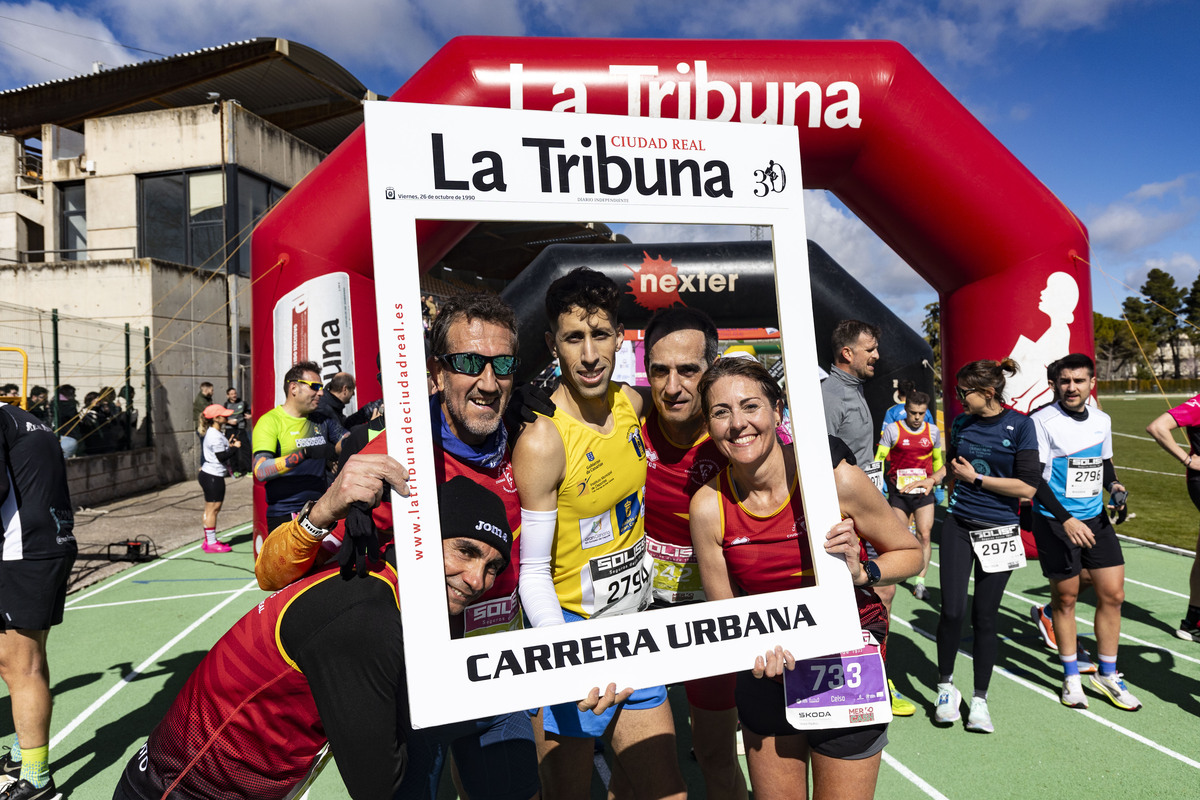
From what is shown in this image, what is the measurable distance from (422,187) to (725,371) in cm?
99

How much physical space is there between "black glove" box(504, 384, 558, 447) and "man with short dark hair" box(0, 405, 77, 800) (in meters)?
2.56

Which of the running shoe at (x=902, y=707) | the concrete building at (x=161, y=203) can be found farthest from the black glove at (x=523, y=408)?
the concrete building at (x=161, y=203)

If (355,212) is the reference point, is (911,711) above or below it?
below

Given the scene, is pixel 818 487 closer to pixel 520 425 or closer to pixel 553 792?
pixel 520 425

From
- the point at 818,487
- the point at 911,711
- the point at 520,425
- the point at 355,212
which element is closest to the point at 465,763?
the point at 520,425

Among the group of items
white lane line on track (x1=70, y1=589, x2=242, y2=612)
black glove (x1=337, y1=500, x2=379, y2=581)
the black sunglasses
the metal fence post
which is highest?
the metal fence post

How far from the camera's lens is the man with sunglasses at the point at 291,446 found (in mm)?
4637

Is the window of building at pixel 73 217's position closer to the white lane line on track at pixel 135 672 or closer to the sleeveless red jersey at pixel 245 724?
the white lane line on track at pixel 135 672

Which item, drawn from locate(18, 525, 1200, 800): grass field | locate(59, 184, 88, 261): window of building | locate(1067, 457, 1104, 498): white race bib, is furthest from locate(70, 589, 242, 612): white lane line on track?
locate(59, 184, 88, 261): window of building

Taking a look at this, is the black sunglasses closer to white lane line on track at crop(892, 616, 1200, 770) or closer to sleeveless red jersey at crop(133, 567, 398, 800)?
sleeveless red jersey at crop(133, 567, 398, 800)

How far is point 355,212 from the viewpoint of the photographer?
15.4 feet

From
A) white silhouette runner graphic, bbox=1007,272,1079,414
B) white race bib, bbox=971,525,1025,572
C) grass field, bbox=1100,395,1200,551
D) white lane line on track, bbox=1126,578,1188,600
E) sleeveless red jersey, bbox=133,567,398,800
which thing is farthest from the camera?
grass field, bbox=1100,395,1200,551

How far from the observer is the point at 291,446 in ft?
15.6

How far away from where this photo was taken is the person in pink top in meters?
4.72
